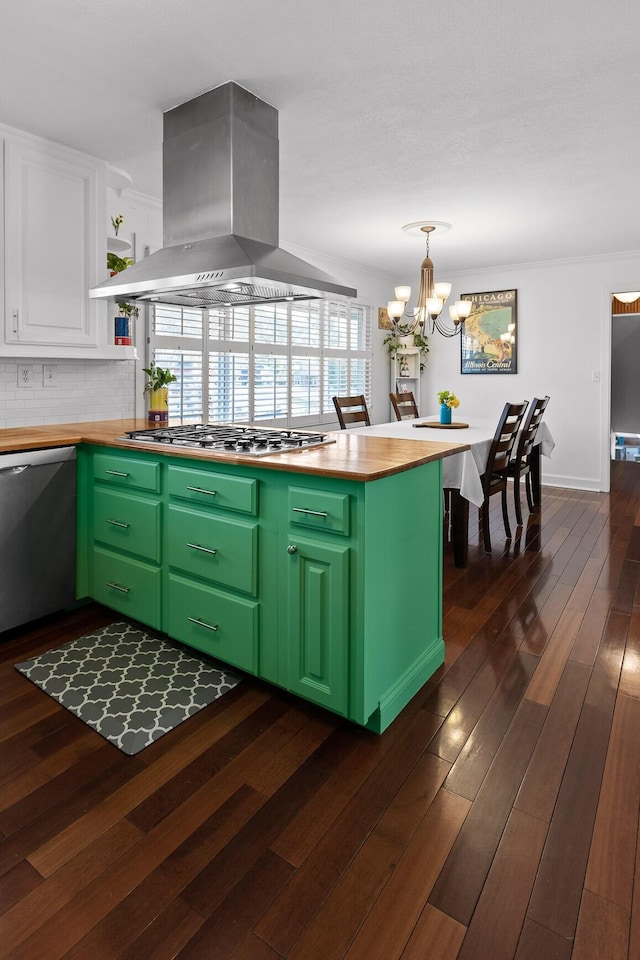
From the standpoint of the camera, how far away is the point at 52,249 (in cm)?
311

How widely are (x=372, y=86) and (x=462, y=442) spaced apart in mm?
2053

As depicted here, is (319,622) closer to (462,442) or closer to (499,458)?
Answer: (462,442)

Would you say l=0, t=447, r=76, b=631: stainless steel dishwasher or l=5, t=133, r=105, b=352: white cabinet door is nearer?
l=0, t=447, r=76, b=631: stainless steel dishwasher

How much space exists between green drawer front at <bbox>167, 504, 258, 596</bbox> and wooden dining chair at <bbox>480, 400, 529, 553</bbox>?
85.1 inches

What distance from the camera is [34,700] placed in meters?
2.11

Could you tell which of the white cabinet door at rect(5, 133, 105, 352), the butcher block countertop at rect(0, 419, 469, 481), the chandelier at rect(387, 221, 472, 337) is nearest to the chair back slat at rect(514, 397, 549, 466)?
the chandelier at rect(387, 221, 472, 337)

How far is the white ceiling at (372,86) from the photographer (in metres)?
2.05

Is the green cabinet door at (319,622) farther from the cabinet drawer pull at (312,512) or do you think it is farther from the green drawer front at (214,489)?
the green drawer front at (214,489)

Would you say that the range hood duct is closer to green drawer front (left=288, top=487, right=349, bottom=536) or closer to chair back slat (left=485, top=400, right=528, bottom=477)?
green drawer front (left=288, top=487, right=349, bottom=536)

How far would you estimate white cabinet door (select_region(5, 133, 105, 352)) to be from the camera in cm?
294

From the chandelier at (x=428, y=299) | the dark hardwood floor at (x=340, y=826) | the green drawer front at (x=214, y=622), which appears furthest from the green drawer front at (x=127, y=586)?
the chandelier at (x=428, y=299)

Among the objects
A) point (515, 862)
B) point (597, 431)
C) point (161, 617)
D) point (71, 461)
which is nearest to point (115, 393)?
point (71, 461)

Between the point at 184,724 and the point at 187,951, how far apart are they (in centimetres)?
82

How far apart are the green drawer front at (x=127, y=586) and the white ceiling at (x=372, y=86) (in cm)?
212
